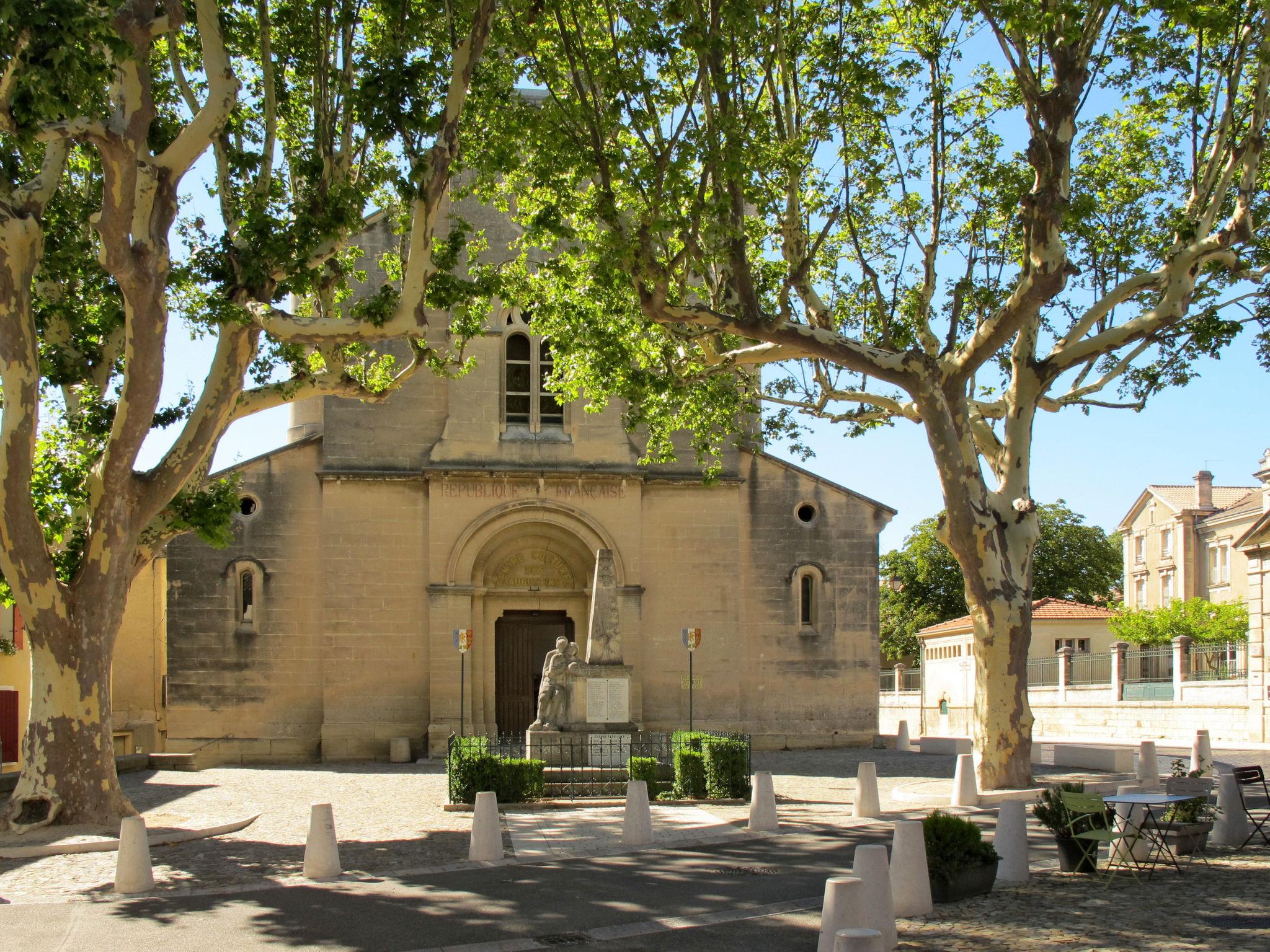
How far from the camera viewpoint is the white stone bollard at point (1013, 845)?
1041cm

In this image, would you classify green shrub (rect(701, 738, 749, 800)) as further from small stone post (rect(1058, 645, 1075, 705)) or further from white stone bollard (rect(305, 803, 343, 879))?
small stone post (rect(1058, 645, 1075, 705))

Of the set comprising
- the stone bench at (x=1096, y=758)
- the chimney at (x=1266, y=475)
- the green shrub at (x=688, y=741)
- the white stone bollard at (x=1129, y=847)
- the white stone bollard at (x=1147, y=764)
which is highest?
the chimney at (x=1266, y=475)

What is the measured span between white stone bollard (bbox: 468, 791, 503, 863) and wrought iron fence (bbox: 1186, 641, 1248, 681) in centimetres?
2374

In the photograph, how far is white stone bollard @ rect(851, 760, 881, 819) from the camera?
15242 millimetres

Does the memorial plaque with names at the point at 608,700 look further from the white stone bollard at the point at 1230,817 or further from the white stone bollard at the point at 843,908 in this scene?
the white stone bollard at the point at 843,908

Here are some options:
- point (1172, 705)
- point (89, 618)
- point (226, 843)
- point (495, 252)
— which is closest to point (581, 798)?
point (226, 843)

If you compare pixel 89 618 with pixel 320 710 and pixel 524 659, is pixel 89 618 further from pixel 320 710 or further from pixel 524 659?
pixel 524 659

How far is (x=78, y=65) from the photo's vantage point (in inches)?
423

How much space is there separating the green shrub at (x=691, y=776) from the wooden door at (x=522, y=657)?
32.3ft

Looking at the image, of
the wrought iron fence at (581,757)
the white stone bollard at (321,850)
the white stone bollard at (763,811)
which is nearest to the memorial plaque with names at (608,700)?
the wrought iron fence at (581,757)

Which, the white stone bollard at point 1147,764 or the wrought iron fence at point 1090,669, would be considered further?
the wrought iron fence at point 1090,669

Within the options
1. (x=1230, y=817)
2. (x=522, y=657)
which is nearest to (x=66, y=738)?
(x=1230, y=817)

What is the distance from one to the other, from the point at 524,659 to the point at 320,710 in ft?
14.4

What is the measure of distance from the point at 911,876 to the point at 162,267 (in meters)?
10.6
